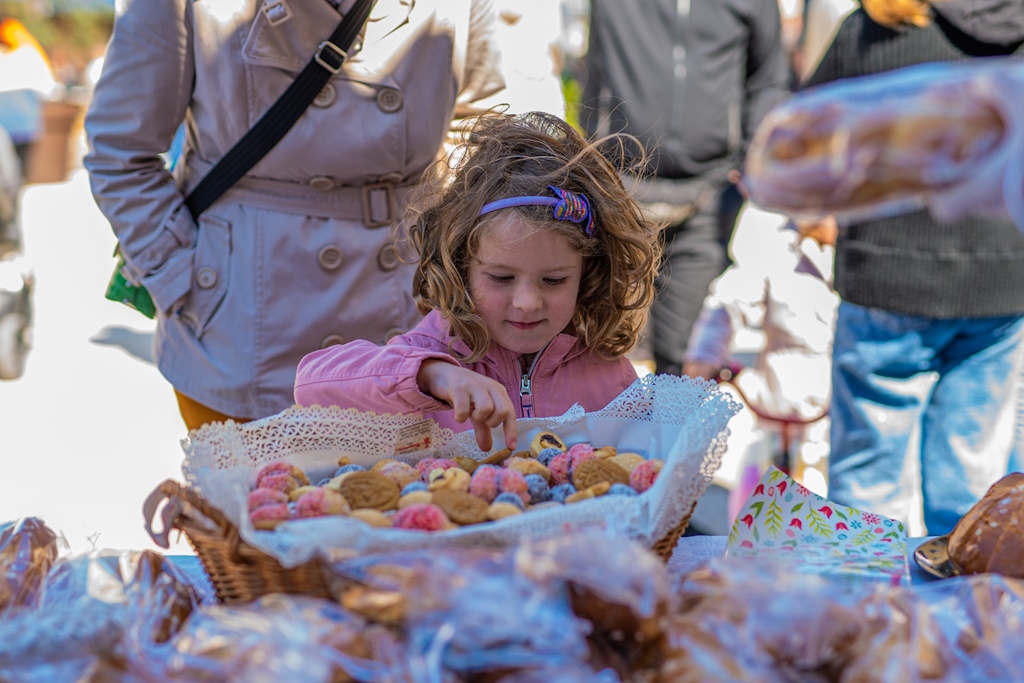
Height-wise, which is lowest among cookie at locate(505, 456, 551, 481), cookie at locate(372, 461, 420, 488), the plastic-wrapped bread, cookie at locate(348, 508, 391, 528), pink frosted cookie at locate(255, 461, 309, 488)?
cookie at locate(505, 456, 551, 481)

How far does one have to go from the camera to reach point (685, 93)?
2980 millimetres

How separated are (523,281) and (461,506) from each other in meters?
0.63

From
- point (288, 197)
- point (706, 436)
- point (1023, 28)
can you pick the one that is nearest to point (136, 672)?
point (706, 436)

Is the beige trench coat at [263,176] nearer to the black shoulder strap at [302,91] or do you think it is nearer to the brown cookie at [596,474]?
the black shoulder strap at [302,91]

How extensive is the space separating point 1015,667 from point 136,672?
2.47 ft

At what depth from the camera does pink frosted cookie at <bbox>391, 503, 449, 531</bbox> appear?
→ 0.94 m

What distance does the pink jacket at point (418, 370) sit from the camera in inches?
56.0

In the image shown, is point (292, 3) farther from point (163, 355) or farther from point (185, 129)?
point (163, 355)

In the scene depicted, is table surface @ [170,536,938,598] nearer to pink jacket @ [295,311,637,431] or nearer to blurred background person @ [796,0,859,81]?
pink jacket @ [295,311,637,431]

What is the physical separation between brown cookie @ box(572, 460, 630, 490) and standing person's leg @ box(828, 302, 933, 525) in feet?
4.56

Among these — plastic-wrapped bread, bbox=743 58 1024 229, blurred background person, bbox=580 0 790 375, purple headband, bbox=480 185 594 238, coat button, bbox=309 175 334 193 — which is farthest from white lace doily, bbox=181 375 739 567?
blurred background person, bbox=580 0 790 375

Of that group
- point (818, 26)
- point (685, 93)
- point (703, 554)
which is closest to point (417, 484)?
point (703, 554)

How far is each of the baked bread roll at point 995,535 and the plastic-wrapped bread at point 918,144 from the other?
56 cm

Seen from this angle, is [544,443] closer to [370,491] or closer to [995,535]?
[370,491]
